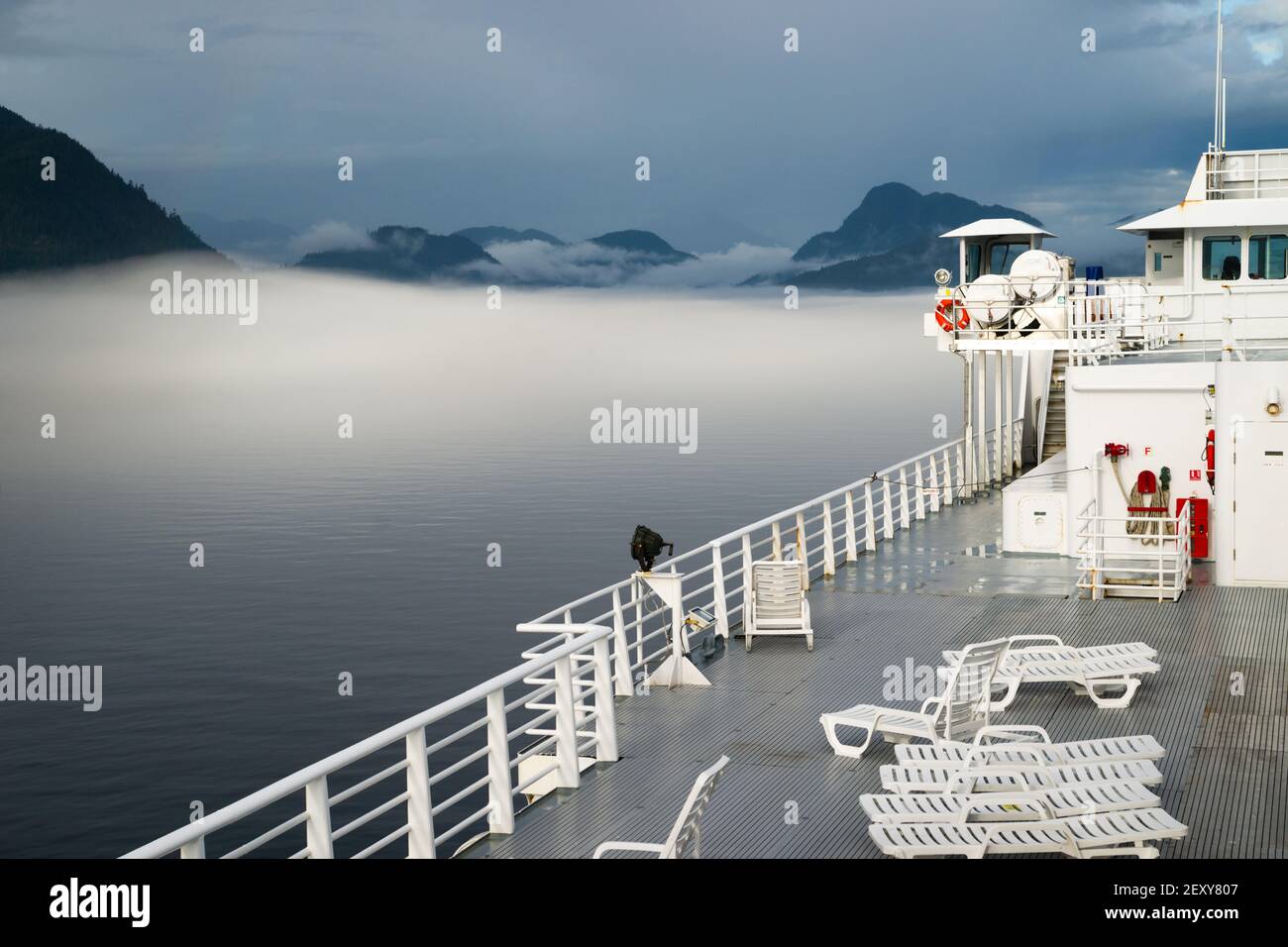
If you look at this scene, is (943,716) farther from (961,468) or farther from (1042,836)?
(961,468)

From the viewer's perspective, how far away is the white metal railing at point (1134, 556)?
15812 millimetres

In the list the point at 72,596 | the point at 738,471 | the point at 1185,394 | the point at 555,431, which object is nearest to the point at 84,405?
the point at 555,431

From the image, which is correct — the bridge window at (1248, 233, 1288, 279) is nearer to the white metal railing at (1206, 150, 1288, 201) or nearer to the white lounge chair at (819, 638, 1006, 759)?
the white metal railing at (1206, 150, 1288, 201)

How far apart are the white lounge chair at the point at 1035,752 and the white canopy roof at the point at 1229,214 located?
15.8 meters

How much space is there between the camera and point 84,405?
147125mm

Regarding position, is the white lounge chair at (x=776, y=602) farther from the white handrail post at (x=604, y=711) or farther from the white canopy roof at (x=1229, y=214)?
the white canopy roof at (x=1229, y=214)

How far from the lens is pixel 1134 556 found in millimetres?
15406

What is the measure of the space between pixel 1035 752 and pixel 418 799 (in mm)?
3958

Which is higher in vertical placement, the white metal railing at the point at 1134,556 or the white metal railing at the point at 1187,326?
the white metal railing at the point at 1187,326

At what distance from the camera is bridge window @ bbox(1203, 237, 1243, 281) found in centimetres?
2327

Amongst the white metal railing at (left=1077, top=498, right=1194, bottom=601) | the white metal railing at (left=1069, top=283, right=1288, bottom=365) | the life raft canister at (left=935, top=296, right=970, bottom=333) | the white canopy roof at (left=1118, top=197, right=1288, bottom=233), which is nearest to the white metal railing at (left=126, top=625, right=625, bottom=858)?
the white metal railing at (left=1077, top=498, right=1194, bottom=601)
